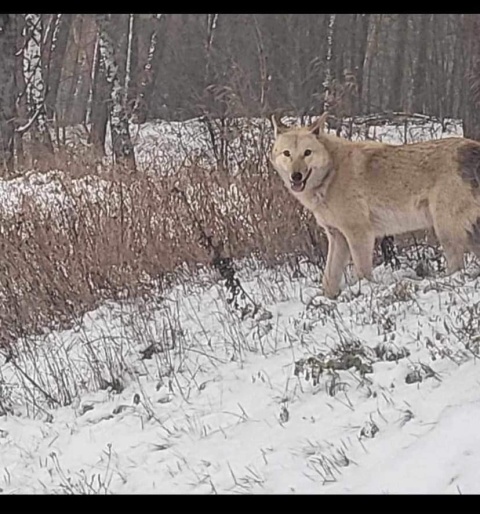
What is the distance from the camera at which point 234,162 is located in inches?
363

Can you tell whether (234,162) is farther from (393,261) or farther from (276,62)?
(276,62)

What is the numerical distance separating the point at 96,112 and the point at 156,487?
19597mm

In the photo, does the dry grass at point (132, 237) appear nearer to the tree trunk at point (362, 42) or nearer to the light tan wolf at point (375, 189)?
the light tan wolf at point (375, 189)

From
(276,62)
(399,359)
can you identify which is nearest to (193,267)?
(399,359)

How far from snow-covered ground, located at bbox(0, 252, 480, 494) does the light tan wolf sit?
0.31 meters

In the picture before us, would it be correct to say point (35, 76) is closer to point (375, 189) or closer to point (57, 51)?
point (57, 51)

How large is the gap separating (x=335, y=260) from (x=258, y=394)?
242 cm

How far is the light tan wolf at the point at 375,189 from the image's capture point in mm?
6824

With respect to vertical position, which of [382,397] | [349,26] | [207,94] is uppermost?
[349,26]

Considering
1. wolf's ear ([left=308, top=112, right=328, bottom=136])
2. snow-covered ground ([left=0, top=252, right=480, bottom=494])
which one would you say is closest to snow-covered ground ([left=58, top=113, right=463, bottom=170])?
wolf's ear ([left=308, top=112, right=328, bottom=136])

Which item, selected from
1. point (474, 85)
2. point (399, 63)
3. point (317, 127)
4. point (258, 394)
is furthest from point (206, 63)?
point (258, 394)

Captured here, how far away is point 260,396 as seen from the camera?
5.05 m

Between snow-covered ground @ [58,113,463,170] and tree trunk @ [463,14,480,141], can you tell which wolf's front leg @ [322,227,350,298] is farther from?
tree trunk @ [463,14,480,141]

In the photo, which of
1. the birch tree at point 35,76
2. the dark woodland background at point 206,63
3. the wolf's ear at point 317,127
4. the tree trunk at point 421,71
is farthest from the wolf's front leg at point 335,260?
the tree trunk at point 421,71
